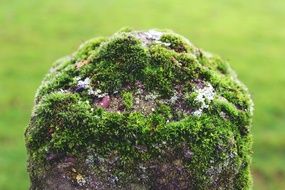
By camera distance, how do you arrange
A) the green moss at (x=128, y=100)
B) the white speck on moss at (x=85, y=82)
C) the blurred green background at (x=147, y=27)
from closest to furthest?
1. the green moss at (x=128, y=100)
2. the white speck on moss at (x=85, y=82)
3. the blurred green background at (x=147, y=27)

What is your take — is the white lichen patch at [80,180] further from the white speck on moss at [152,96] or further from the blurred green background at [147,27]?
the blurred green background at [147,27]

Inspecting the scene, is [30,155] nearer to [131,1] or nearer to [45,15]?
[45,15]

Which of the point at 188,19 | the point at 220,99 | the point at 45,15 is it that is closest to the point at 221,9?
the point at 188,19

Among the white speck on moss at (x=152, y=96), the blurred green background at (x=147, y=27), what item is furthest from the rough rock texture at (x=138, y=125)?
the blurred green background at (x=147, y=27)

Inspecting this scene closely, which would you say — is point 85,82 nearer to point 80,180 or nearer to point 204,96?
point 80,180

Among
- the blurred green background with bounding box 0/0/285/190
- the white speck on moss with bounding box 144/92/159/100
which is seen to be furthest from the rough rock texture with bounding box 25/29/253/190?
the blurred green background with bounding box 0/0/285/190

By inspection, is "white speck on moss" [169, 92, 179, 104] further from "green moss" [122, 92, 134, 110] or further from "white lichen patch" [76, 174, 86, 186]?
"white lichen patch" [76, 174, 86, 186]

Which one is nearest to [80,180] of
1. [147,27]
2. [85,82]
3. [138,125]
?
[138,125]
